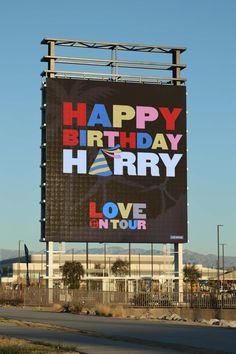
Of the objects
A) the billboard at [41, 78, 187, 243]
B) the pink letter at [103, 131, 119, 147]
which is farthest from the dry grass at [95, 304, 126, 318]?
the pink letter at [103, 131, 119, 147]

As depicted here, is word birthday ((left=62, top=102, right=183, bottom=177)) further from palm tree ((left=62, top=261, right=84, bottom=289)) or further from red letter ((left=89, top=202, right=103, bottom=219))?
palm tree ((left=62, top=261, right=84, bottom=289))

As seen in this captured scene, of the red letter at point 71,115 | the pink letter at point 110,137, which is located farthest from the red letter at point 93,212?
the red letter at point 71,115

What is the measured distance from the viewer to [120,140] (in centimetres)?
6956

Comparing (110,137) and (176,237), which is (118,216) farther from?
(110,137)

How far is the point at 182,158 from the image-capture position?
71.0m

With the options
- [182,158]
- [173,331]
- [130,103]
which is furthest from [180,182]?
[173,331]

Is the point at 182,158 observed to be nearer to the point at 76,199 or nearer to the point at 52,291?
the point at 76,199

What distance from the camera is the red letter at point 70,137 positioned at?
2689 inches

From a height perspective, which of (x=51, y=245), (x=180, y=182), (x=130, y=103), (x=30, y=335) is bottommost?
(x=30, y=335)

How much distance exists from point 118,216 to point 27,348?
153 ft

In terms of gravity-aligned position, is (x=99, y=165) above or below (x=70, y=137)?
below

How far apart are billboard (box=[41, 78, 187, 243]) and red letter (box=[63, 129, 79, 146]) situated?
0.08 m

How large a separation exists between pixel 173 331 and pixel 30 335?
5.13m

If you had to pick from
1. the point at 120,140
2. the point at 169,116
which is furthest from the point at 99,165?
the point at 169,116
